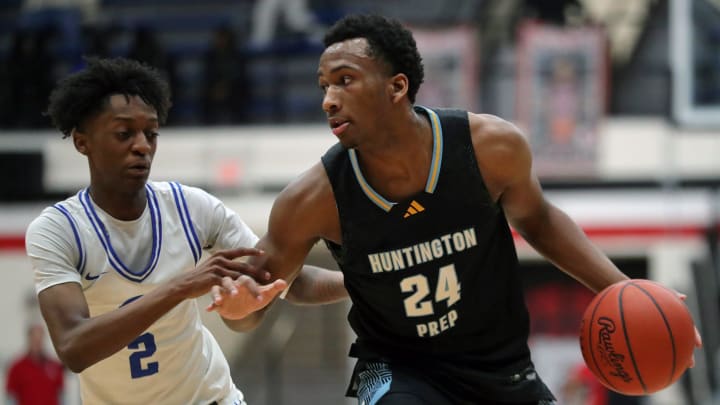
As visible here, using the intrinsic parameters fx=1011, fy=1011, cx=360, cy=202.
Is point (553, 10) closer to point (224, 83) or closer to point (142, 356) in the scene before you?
point (224, 83)

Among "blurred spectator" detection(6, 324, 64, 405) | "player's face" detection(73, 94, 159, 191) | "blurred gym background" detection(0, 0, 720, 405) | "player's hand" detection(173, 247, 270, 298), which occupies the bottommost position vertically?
"blurred spectator" detection(6, 324, 64, 405)

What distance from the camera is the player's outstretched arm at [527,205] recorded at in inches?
142

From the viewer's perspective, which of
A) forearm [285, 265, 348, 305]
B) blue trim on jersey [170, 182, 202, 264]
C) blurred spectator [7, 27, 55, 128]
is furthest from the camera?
blurred spectator [7, 27, 55, 128]

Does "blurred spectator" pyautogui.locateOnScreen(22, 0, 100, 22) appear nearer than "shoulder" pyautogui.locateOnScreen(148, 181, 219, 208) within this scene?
No

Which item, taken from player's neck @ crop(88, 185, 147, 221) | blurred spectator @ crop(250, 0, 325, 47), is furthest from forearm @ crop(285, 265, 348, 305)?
Result: blurred spectator @ crop(250, 0, 325, 47)

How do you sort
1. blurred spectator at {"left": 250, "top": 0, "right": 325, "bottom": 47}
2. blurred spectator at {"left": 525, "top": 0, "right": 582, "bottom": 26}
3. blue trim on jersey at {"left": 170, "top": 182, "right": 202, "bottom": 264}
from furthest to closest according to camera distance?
blurred spectator at {"left": 250, "top": 0, "right": 325, "bottom": 47} → blurred spectator at {"left": 525, "top": 0, "right": 582, "bottom": 26} → blue trim on jersey at {"left": 170, "top": 182, "right": 202, "bottom": 264}

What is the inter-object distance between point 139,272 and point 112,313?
36 centimetres

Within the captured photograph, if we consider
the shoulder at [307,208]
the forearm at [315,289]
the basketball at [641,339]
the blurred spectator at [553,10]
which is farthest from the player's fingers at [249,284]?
the blurred spectator at [553,10]

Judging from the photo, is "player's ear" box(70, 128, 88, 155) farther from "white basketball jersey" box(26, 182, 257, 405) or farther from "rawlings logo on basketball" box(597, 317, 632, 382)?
"rawlings logo on basketball" box(597, 317, 632, 382)

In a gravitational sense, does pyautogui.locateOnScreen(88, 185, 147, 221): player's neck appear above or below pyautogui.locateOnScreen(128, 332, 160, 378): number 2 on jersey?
above

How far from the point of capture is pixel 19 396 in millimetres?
10883

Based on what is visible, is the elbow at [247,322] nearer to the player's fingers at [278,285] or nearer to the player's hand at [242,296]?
the player's hand at [242,296]

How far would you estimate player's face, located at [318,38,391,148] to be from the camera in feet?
11.3

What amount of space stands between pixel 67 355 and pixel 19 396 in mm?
8205
